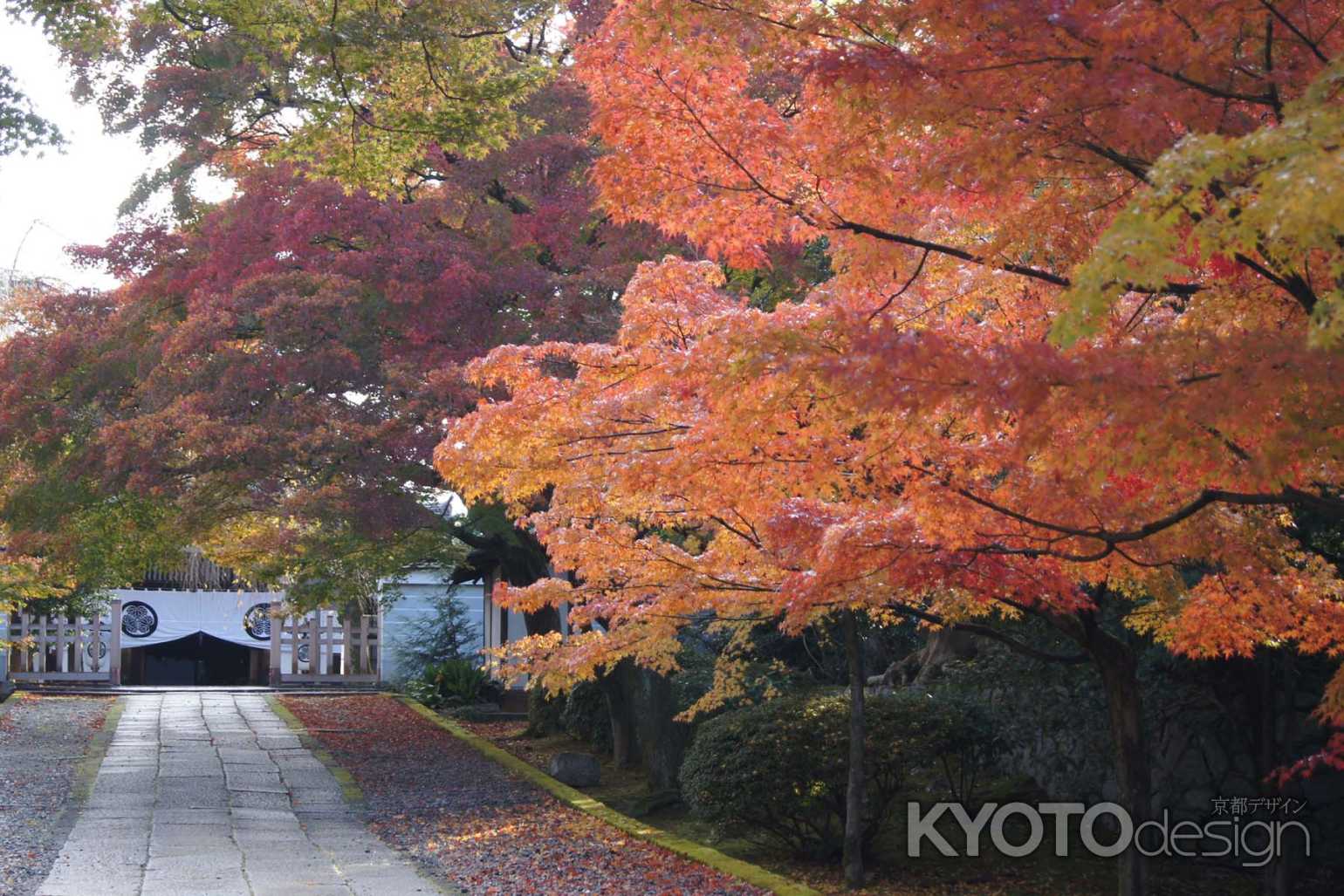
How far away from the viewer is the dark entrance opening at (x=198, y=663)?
2661cm

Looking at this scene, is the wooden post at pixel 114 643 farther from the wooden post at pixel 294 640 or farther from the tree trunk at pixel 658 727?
the tree trunk at pixel 658 727

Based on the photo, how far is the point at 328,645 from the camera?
23.6 m

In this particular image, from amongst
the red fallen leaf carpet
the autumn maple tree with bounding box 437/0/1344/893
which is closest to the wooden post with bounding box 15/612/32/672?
the red fallen leaf carpet

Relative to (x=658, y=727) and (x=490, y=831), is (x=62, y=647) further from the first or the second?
(x=490, y=831)

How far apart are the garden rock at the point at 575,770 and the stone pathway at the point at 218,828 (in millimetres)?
2377

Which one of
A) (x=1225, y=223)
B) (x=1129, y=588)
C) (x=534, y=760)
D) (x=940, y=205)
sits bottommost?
(x=534, y=760)

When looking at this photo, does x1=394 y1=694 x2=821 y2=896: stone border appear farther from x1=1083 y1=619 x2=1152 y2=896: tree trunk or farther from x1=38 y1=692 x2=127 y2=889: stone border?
x1=38 y1=692 x2=127 y2=889: stone border

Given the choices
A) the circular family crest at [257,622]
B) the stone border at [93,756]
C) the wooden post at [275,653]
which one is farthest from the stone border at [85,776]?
the circular family crest at [257,622]

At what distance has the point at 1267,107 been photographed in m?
4.86

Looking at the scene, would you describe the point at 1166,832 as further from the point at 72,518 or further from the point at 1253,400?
the point at 72,518

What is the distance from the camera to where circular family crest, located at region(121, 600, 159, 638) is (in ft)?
79.5

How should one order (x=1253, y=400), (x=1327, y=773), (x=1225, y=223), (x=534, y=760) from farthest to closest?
(x=534, y=760) → (x=1327, y=773) → (x=1253, y=400) → (x=1225, y=223)

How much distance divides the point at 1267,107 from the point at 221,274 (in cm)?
1075

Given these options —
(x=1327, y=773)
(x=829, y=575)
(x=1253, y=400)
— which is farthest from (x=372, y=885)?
(x=1327, y=773)
